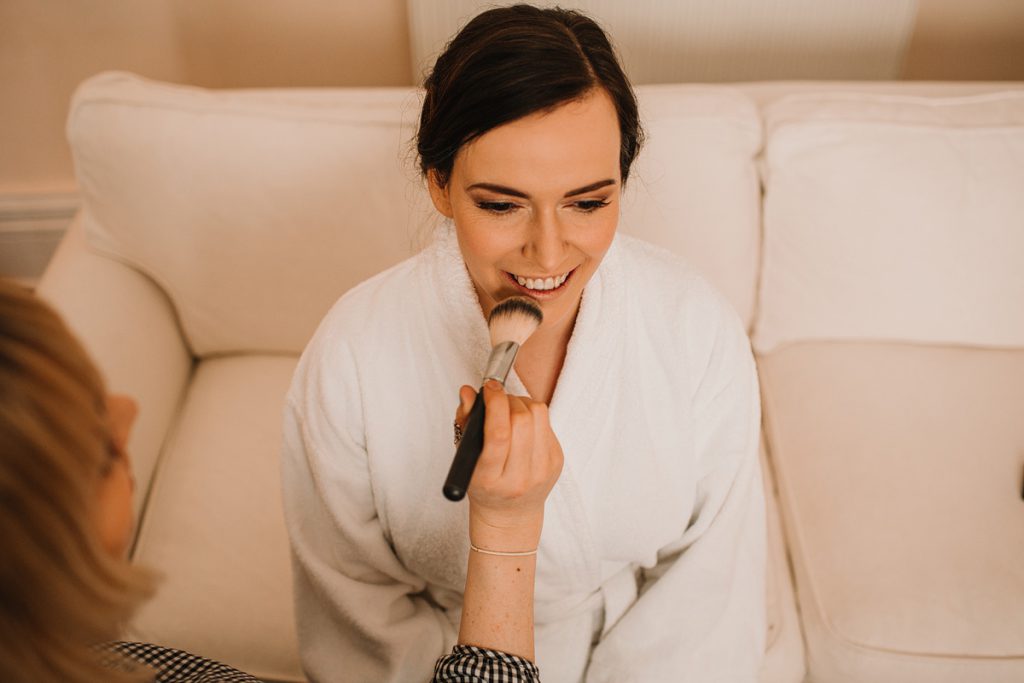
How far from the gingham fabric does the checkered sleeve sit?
0.19 meters

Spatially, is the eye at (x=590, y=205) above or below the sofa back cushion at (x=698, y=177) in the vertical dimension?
above

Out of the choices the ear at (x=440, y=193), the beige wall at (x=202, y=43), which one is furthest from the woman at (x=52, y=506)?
the beige wall at (x=202, y=43)

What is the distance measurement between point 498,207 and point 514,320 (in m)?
0.13

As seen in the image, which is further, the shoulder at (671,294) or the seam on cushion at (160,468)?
the seam on cushion at (160,468)

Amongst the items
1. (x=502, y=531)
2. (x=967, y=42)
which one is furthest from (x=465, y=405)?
(x=967, y=42)

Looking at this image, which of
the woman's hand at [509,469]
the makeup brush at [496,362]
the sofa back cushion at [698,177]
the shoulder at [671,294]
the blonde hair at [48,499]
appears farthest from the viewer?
the sofa back cushion at [698,177]

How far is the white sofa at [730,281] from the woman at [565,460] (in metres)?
0.20

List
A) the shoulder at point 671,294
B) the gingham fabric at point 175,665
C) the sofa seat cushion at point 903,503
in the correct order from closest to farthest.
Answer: the gingham fabric at point 175,665 → the shoulder at point 671,294 → the sofa seat cushion at point 903,503

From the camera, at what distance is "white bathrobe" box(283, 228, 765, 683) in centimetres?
99

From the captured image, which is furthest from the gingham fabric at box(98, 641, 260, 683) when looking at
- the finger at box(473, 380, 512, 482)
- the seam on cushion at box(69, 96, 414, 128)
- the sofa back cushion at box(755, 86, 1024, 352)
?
the sofa back cushion at box(755, 86, 1024, 352)

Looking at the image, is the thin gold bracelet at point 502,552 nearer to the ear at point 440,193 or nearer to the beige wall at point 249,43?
the ear at point 440,193

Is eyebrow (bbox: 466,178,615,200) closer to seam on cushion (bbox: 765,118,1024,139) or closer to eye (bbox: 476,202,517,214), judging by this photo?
eye (bbox: 476,202,517,214)

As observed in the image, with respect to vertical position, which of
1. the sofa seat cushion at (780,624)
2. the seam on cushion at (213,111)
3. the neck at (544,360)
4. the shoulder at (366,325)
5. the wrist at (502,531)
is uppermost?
the seam on cushion at (213,111)

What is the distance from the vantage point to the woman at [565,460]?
3.19ft
